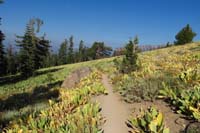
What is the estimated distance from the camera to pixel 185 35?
68062 millimetres

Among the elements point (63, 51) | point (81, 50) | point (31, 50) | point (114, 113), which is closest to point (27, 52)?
point (31, 50)

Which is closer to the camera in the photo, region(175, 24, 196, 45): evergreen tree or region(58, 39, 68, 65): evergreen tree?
region(175, 24, 196, 45): evergreen tree

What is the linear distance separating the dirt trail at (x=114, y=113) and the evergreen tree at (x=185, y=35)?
56.5 metres

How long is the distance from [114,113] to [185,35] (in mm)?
61182

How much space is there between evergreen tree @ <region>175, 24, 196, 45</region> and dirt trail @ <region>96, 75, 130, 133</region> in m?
56.5

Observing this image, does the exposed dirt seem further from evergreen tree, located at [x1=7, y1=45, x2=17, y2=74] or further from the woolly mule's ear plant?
evergreen tree, located at [x1=7, y1=45, x2=17, y2=74]

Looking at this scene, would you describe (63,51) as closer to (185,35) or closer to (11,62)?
(11,62)

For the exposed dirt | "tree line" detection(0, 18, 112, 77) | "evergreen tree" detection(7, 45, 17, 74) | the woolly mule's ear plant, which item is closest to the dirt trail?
the exposed dirt

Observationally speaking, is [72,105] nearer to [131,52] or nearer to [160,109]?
[160,109]

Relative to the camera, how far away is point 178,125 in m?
8.90

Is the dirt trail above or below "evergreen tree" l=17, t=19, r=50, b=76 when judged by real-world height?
below

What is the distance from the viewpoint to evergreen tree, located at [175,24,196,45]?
220 feet

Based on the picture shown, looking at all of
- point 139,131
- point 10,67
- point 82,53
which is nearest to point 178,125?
point 139,131

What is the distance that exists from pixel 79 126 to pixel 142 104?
14.0ft
